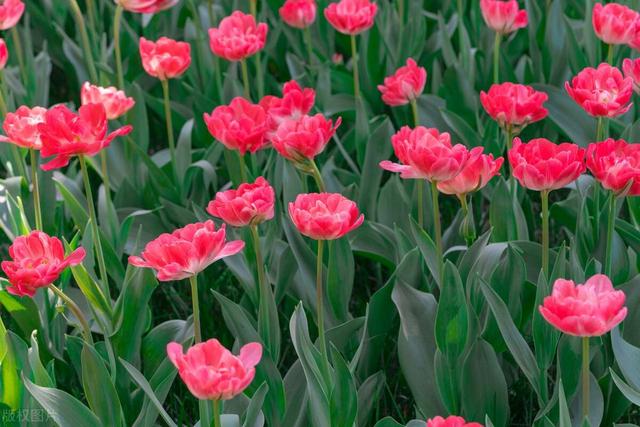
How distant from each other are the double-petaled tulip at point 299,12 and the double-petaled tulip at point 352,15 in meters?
0.22

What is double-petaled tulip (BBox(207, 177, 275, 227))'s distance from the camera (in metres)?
1.33

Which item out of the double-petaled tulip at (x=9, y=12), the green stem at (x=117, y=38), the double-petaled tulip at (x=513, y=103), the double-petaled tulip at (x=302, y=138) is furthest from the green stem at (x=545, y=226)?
the double-petaled tulip at (x=9, y=12)

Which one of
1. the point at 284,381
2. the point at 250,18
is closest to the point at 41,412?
the point at 284,381

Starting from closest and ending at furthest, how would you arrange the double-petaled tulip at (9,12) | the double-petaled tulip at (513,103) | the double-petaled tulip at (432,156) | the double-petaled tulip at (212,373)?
the double-petaled tulip at (212,373) → the double-petaled tulip at (432,156) → the double-petaled tulip at (513,103) → the double-petaled tulip at (9,12)

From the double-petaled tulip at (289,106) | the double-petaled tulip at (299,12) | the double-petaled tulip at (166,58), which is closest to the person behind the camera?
the double-petaled tulip at (289,106)

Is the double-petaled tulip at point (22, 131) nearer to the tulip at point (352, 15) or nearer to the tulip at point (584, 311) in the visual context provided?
the tulip at point (352, 15)

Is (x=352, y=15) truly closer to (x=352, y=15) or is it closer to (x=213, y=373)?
(x=352, y=15)

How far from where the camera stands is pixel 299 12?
7.59 feet

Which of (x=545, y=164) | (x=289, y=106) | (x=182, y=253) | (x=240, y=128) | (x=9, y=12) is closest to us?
(x=182, y=253)

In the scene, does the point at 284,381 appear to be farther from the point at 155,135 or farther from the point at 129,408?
the point at 155,135

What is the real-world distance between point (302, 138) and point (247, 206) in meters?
0.20

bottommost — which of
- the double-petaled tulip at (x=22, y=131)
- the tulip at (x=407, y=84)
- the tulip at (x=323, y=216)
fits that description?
the tulip at (x=407, y=84)

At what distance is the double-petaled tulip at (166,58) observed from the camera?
1897mm

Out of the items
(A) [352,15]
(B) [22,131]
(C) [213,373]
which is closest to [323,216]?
(C) [213,373]
